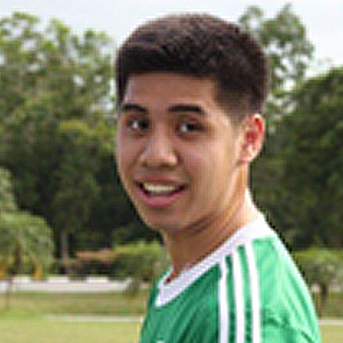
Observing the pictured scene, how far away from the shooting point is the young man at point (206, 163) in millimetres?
1631

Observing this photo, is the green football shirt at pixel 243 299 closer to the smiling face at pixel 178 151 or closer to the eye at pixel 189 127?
the smiling face at pixel 178 151

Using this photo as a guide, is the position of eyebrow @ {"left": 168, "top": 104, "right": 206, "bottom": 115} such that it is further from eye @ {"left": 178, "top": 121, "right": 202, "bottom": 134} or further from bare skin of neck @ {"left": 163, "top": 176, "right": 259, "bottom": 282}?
bare skin of neck @ {"left": 163, "top": 176, "right": 259, "bottom": 282}

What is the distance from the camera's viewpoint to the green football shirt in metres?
1.57

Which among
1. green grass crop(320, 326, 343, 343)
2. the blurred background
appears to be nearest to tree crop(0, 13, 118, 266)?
the blurred background

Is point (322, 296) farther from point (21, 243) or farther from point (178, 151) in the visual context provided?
point (178, 151)

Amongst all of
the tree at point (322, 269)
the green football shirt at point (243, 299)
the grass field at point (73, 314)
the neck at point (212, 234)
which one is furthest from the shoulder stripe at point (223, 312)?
the tree at point (322, 269)

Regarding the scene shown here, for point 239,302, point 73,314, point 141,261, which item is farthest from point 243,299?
point 73,314

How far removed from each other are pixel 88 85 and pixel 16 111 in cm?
337

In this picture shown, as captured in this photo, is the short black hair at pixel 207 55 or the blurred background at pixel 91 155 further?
the blurred background at pixel 91 155

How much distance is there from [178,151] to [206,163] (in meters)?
0.04

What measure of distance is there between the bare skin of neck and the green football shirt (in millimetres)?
14

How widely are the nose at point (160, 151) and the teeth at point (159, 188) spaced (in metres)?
0.03

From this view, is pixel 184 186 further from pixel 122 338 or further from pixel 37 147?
pixel 37 147

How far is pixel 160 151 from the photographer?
164 cm
